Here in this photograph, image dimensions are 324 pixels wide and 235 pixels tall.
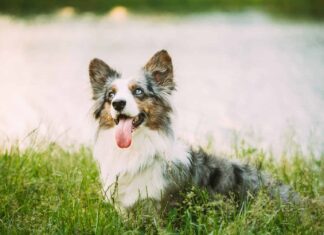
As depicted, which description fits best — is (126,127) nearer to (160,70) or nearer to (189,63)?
(160,70)

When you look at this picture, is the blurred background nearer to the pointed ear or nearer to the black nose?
the pointed ear

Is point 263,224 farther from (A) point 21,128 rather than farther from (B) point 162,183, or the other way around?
(A) point 21,128

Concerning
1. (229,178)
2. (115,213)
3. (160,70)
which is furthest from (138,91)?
(229,178)

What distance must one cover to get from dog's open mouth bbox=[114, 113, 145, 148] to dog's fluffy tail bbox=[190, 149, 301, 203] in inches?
25.4

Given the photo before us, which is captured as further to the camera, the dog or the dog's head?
the dog

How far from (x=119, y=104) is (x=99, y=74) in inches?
28.9

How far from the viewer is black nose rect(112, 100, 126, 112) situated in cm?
529

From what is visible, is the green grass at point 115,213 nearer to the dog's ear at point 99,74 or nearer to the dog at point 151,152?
the dog at point 151,152

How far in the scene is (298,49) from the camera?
1264 cm

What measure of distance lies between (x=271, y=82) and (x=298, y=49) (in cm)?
115

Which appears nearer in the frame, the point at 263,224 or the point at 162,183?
the point at 263,224

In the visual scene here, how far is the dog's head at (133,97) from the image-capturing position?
5.45 metres

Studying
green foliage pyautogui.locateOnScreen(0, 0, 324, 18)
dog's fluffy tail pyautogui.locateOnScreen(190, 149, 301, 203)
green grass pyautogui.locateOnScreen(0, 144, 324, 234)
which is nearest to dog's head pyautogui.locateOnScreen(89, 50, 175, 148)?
dog's fluffy tail pyautogui.locateOnScreen(190, 149, 301, 203)

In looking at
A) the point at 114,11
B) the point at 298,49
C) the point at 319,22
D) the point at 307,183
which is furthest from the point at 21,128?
the point at 114,11
